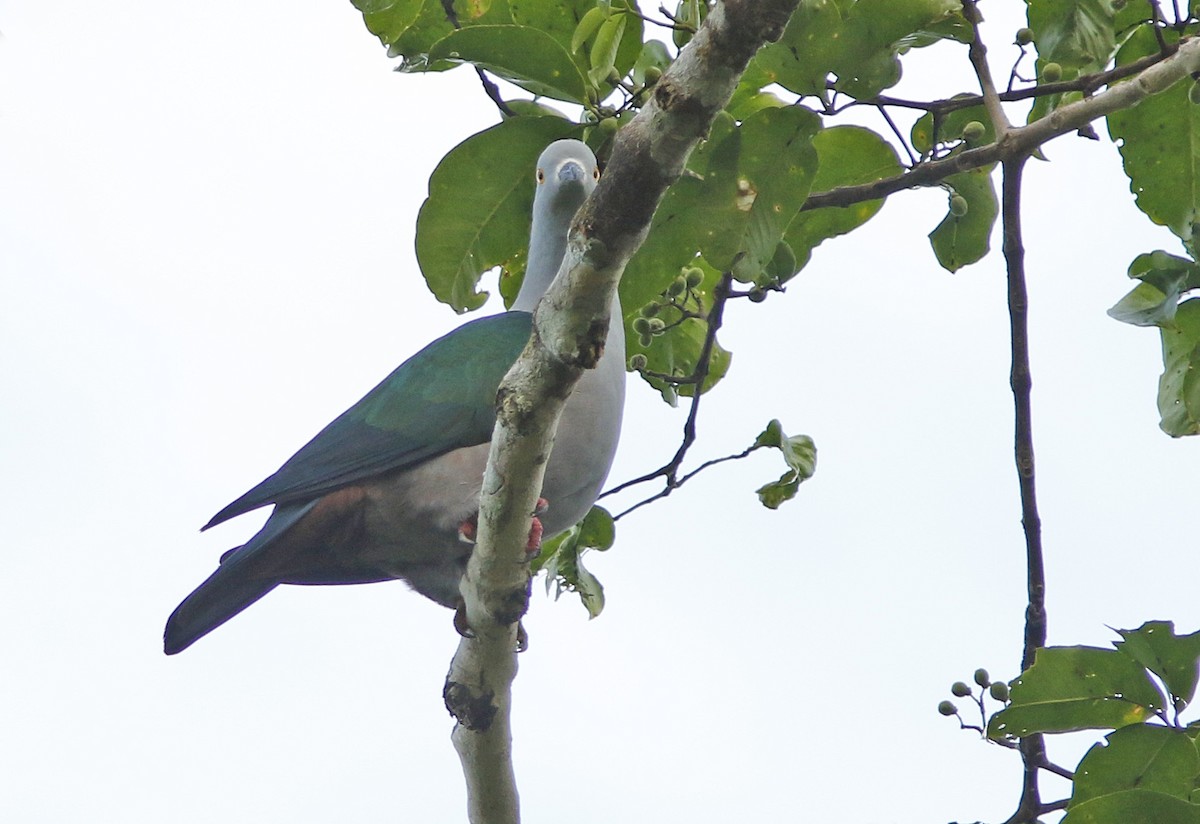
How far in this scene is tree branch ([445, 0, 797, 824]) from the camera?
202 cm

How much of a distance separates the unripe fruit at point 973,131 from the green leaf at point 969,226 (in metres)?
0.20

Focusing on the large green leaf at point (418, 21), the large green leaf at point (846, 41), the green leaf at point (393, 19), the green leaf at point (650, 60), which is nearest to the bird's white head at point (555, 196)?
the green leaf at point (650, 60)

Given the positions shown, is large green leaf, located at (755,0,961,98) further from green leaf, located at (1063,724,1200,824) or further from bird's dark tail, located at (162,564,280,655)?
bird's dark tail, located at (162,564,280,655)

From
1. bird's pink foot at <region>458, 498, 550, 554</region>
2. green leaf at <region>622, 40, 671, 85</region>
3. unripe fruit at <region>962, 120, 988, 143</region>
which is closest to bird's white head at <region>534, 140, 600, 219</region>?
green leaf at <region>622, 40, 671, 85</region>

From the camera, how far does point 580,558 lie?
3.74 metres

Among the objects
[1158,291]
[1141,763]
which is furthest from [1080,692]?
[1158,291]

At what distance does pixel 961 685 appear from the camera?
10.3ft

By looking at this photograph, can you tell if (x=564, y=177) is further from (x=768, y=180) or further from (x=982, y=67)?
(x=982, y=67)

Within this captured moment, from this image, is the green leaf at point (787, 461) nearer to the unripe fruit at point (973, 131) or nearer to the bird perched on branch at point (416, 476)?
the bird perched on branch at point (416, 476)

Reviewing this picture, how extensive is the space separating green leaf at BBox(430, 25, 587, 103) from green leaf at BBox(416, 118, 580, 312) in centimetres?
18

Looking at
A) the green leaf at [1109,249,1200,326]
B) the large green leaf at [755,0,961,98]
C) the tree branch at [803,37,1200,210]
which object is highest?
the large green leaf at [755,0,961,98]

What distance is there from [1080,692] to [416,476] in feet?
5.58

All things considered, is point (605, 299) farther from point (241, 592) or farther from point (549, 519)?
point (241, 592)

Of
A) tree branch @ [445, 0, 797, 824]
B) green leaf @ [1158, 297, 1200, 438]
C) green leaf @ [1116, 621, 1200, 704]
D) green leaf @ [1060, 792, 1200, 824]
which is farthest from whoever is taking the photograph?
green leaf @ [1158, 297, 1200, 438]
